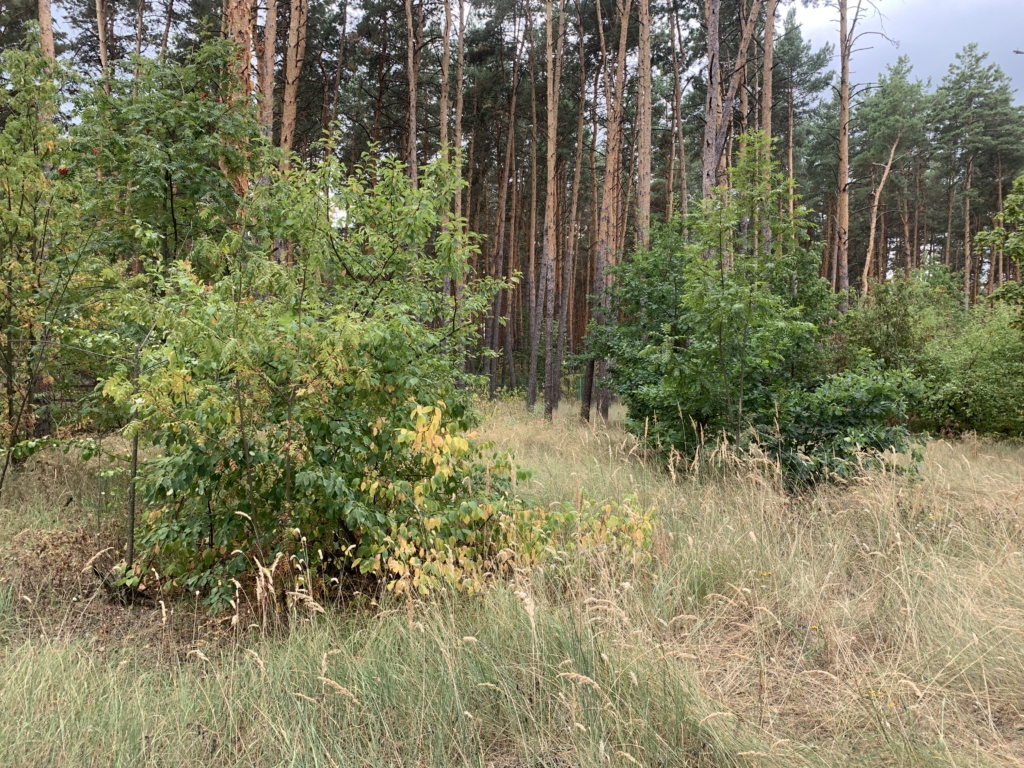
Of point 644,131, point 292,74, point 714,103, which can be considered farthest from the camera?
point 644,131

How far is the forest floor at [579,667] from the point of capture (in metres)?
1.95

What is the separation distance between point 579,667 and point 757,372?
14.6 feet

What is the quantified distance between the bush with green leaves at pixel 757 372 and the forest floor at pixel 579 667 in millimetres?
1445

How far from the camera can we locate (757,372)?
5.80 metres

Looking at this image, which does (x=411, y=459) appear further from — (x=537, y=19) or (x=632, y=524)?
(x=537, y=19)

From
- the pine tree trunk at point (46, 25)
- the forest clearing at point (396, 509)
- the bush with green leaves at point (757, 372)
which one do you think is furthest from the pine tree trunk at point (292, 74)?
the bush with green leaves at point (757, 372)

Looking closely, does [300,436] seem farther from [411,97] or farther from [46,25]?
[411,97]

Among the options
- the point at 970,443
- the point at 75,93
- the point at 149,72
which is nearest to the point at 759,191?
the point at 149,72

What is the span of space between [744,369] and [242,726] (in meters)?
5.02

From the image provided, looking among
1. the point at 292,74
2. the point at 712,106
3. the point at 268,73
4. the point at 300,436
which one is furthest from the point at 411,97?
the point at 300,436

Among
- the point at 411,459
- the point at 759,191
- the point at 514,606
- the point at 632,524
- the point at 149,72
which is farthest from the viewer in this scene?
the point at 759,191

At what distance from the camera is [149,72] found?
486 centimetres

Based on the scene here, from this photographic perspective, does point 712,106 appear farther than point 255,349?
Yes

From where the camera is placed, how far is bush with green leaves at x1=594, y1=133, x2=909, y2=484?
512 cm
